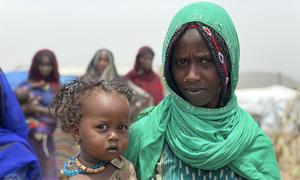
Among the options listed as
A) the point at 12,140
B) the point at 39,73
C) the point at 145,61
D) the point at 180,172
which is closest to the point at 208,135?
the point at 180,172

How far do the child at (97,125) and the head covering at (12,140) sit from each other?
52 cm

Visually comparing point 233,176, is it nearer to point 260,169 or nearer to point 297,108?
point 260,169

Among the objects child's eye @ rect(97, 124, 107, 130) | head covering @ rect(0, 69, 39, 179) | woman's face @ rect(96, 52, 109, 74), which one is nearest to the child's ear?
child's eye @ rect(97, 124, 107, 130)

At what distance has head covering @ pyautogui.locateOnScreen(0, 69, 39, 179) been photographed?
259 cm

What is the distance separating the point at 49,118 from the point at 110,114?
4.27 meters

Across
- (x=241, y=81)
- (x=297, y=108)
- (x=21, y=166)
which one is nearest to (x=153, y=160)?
(x=21, y=166)

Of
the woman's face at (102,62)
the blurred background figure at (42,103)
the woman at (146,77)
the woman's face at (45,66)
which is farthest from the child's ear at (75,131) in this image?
the woman at (146,77)

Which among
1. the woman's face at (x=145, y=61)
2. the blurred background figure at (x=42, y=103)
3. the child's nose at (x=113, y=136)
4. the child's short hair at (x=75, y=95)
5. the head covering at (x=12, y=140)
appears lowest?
the blurred background figure at (x=42, y=103)

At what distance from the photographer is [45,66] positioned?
6.45 metres

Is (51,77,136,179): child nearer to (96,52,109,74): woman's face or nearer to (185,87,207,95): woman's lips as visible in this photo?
(185,87,207,95): woman's lips

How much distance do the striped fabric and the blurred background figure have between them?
13.1ft

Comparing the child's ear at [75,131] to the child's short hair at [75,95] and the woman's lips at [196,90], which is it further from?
the woman's lips at [196,90]

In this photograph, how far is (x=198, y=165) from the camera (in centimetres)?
213

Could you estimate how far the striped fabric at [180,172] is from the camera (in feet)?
7.11
